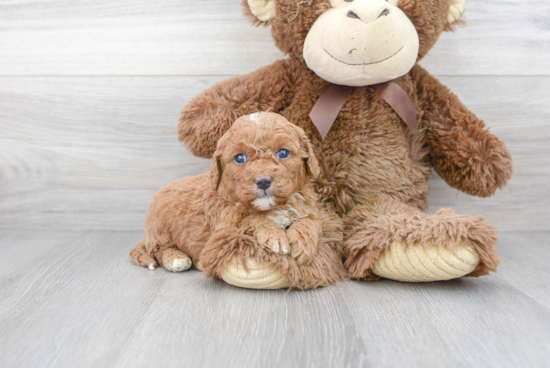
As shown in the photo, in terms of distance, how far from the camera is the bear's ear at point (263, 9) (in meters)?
0.94

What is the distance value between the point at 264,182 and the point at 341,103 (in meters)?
0.30

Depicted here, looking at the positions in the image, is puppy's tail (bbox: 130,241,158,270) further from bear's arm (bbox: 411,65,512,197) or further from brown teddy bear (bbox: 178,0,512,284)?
bear's arm (bbox: 411,65,512,197)

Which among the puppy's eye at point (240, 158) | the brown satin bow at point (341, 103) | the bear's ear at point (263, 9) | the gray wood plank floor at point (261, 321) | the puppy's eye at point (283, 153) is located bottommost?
the gray wood plank floor at point (261, 321)

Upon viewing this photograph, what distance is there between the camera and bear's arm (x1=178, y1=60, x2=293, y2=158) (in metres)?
0.95

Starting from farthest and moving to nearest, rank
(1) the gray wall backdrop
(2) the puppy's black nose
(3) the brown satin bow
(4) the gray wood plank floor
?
(1) the gray wall backdrop → (3) the brown satin bow → (2) the puppy's black nose → (4) the gray wood plank floor

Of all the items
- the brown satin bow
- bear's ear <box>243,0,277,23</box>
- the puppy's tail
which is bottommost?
the puppy's tail

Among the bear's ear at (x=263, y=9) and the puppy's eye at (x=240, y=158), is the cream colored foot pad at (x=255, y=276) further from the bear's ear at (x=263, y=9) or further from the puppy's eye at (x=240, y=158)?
the bear's ear at (x=263, y=9)

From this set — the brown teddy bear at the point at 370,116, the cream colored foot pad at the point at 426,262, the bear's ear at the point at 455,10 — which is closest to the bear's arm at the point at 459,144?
the brown teddy bear at the point at 370,116

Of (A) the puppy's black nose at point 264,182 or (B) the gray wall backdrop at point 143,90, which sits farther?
(B) the gray wall backdrop at point 143,90

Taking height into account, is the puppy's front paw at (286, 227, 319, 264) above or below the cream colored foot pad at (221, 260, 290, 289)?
above

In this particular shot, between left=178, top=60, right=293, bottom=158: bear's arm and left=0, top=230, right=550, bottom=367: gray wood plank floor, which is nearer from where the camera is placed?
left=0, top=230, right=550, bottom=367: gray wood plank floor

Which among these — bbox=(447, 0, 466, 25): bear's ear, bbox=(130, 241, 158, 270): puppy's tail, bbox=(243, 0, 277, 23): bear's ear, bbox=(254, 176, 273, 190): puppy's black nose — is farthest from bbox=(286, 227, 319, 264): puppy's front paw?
bbox=(447, 0, 466, 25): bear's ear

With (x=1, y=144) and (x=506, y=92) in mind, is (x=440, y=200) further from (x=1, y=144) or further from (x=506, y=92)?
(x=1, y=144)

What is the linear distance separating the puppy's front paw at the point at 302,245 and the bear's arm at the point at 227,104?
290 mm
